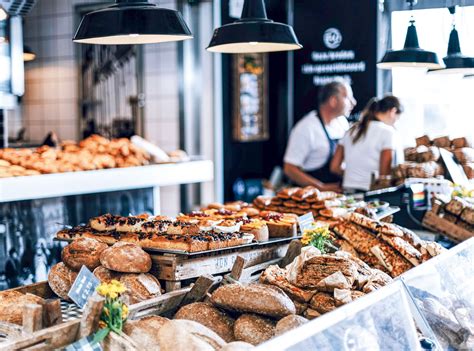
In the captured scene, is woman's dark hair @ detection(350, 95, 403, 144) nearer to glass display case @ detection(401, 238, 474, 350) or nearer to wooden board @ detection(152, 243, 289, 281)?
wooden board @ detection(152, 243, 289, 281)

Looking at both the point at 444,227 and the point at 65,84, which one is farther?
the point at 65,84

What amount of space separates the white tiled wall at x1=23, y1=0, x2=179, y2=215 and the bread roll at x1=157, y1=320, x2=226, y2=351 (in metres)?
6.53

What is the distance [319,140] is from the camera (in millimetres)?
7887

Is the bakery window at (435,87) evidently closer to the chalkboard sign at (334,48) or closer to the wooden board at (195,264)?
the chalkboard sign at (334,48)

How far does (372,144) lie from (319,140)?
3.76ft

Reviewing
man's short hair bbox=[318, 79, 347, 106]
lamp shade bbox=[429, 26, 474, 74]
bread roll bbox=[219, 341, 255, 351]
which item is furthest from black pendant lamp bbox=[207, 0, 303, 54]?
man's short hair bbox=[318, 79, 347, 106]

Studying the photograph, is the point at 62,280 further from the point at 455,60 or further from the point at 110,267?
the point at 455,60

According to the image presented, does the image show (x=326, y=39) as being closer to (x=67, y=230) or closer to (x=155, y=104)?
(x=155, y=104)

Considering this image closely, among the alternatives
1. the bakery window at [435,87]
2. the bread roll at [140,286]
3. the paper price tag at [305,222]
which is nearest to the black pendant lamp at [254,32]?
the paper price tag at [305,222]

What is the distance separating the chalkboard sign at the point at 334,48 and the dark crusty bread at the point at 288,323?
6.42 meters

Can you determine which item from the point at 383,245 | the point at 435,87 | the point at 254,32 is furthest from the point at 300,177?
the point at 383,245

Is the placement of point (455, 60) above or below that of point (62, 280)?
above

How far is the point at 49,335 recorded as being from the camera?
2049 mm

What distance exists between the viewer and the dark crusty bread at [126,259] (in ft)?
9.29
